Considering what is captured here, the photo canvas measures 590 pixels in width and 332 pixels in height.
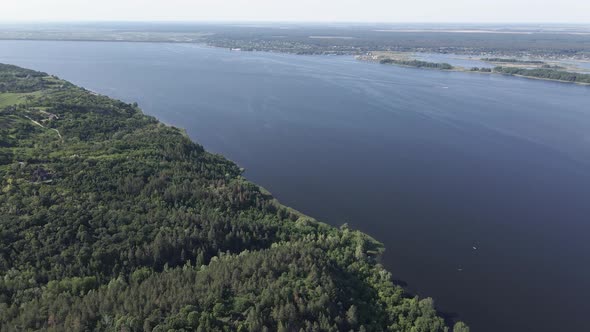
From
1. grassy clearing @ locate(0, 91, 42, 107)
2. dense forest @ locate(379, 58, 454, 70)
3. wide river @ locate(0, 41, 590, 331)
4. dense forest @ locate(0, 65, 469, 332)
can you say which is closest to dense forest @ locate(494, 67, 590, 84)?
wide river @ locate(0, 41, 590, 331)

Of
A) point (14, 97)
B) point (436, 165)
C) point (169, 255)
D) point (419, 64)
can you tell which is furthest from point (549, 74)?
point (14, 97)

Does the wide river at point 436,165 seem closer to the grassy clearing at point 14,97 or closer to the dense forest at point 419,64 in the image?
the grassy clearing at point 14,97

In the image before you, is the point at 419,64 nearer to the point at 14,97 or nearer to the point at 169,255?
the point at 14,97

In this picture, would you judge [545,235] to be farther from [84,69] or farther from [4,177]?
[84,69]

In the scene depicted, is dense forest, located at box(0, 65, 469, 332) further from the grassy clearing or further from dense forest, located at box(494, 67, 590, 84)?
dense forest, located at box(494, 67, 590, 84)

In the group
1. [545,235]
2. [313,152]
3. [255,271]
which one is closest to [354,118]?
[313,152]

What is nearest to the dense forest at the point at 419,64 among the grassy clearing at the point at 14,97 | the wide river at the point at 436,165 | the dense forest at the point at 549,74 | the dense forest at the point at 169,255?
the dense forest at the point at 549,74
